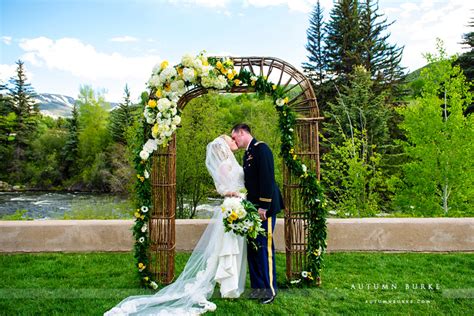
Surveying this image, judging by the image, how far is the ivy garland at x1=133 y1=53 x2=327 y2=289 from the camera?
4.42 meters

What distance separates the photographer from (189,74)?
14.4 feet

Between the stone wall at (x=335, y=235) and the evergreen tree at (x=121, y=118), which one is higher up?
the evergreen tree at (x=121, y=118)

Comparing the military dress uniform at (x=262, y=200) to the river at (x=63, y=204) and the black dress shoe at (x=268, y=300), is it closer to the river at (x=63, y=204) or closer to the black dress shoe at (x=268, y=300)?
the black dress shoe at (x=268, y=300)

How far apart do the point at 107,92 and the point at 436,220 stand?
32.6 m

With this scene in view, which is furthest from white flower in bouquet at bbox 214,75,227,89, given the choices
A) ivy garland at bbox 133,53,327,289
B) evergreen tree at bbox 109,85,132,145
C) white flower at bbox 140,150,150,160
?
evergreen tree at bbox 109,85,132,145

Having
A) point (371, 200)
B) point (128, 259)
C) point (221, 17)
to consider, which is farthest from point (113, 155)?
point (128, 259)

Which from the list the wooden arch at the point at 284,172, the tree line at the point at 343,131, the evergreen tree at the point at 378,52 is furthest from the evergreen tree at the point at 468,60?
the wooden arch at the point at 284,172

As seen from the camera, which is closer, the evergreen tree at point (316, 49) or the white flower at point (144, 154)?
the white flower at point (144, 154)

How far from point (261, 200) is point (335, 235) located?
2.17 metres

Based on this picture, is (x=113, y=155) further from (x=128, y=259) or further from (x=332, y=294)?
(x=332, y=294)

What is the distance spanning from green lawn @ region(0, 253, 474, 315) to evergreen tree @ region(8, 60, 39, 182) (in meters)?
27.8

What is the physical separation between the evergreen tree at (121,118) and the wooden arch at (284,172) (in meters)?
21.7

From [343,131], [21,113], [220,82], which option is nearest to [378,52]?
[343,131]

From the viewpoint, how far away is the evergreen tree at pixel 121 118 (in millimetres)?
26366
